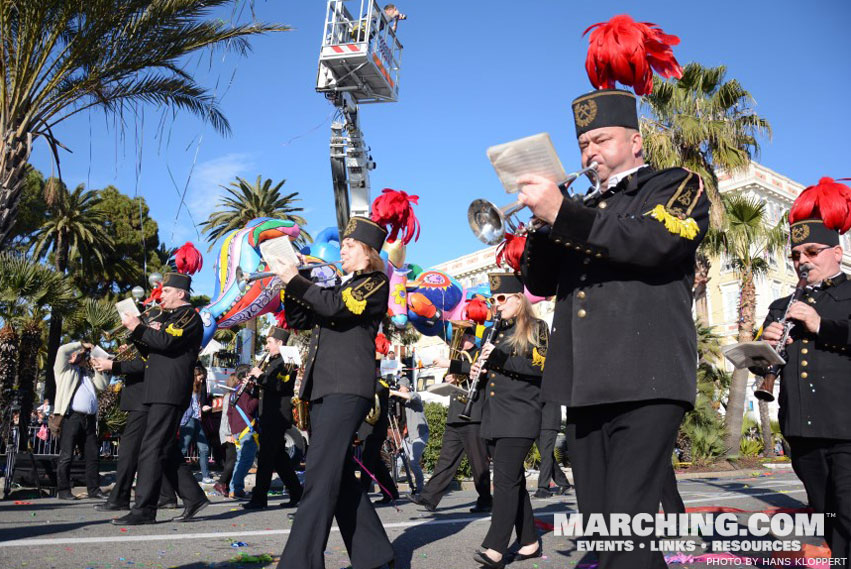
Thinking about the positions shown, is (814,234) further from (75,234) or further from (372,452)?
(75,234)

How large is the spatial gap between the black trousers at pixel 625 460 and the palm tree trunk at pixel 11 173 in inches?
327

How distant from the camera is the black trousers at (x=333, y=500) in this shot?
3.98 meters

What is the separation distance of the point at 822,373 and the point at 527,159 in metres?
2.77

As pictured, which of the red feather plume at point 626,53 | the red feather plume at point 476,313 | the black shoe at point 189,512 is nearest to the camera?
the red feather plume at point 626,53

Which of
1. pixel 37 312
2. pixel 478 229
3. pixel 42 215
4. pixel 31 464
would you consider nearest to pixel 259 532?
pixel 478 229

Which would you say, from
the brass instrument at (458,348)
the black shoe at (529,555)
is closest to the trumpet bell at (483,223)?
the black shoe at (529,555)

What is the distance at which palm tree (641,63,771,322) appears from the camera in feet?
66.4

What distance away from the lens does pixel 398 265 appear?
17.8 meters

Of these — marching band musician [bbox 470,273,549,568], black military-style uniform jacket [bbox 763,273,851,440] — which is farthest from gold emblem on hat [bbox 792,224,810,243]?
marching band musician [bbox 470,273,549,568]

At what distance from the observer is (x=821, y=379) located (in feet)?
14.4

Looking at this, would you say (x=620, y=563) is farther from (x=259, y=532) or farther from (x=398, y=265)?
(x=398, y=265)

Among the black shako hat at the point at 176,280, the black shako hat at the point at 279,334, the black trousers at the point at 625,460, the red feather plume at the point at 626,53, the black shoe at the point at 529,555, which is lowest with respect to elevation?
the black shoe at the point at 529,555

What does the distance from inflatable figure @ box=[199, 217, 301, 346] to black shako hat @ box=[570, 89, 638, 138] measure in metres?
11.4

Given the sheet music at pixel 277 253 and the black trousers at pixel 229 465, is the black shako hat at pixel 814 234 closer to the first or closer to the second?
the sheet music at pixel 277 253
